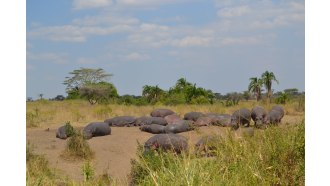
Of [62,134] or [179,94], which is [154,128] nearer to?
[62,134]

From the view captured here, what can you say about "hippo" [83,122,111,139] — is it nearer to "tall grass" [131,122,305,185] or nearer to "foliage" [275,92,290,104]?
"tall grass" [131,122,305,185]

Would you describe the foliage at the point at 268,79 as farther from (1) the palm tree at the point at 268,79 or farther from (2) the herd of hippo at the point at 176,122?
(2) the herd of hippo at the point at 176,122

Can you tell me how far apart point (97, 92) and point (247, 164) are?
22276mm

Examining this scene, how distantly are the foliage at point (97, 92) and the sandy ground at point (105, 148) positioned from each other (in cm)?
1378

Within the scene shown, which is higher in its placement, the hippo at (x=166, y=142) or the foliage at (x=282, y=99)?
the foliage at (x=282, y=99)

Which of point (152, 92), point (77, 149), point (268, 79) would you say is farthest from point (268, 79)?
point (77, 149)

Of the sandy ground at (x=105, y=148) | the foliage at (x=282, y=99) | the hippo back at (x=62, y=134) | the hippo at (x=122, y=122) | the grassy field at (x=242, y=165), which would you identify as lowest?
the sandy ground at (x=105, y=148)

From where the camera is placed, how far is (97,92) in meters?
25.0

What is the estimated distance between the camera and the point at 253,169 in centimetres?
319

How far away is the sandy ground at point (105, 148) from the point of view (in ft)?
22.4

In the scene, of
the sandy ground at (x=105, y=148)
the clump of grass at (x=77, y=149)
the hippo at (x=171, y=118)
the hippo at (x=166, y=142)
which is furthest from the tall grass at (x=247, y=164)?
the hippo at (x=171, y=118)
